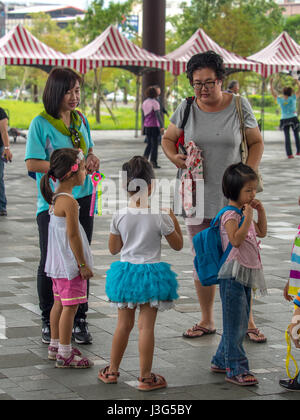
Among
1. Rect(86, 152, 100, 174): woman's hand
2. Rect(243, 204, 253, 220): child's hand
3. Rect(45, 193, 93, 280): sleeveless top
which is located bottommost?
Rect(45, 193, 93, 280): sleeveless top

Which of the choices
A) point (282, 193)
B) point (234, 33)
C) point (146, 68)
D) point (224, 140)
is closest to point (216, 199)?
point (224, 140)

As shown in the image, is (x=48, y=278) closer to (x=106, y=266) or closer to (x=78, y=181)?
(x=78, y=181)

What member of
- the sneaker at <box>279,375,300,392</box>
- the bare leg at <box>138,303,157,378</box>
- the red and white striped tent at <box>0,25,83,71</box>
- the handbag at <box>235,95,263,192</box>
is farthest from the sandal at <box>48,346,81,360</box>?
the red and white striped tent at <box>0,25,83,71</box>

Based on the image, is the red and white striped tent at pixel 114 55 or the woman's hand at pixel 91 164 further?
the red and white striped tent at pixel 114 55

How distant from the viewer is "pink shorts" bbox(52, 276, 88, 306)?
16.3ft

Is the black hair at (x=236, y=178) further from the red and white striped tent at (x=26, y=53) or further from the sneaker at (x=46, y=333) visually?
the red and white striped tent at (x=26, y=53)

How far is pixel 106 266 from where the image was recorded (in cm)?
796

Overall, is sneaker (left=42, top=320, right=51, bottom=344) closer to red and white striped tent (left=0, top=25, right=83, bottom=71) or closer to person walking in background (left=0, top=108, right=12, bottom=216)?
person walking in background (left=0, top=108, right=12, bottom=216)

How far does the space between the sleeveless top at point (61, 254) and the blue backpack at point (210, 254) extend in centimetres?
69

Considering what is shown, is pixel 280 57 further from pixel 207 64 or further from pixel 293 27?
pixel 293 27

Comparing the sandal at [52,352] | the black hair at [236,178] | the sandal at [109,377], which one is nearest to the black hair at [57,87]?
the black hair at [236,178]

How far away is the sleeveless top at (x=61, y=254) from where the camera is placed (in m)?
4.95

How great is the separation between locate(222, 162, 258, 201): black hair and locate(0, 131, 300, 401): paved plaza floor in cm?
105

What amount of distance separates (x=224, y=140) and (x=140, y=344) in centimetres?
159
